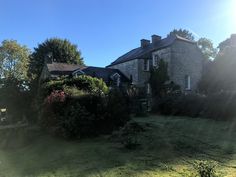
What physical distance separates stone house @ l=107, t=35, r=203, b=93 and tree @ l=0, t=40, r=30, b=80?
23214mm

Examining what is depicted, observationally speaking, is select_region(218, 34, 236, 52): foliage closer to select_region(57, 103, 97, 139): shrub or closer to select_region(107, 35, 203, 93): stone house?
select_region(107, 35, 203, 93): stone house

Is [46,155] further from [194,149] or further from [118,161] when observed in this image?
[194,149]

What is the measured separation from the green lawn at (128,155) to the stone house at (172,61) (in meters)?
21.7

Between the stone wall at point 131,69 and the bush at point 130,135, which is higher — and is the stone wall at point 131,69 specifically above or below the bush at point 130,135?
above

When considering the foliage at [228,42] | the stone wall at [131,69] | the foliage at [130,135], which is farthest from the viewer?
the foliage at [228,42]

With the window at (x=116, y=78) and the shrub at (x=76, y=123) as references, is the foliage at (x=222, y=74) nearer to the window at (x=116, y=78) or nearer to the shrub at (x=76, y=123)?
the window at (x=116, y=78)

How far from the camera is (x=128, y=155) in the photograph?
12.1 meters

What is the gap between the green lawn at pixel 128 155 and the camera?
33.8ft

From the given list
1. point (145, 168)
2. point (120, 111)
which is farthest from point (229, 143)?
point (120, 111)

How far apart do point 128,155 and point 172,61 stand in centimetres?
2719

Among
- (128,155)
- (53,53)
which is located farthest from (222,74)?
→ (53,53)

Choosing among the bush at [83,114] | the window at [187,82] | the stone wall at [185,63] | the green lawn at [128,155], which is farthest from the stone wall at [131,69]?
the green lawn at [128,155]

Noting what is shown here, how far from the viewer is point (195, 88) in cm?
4125

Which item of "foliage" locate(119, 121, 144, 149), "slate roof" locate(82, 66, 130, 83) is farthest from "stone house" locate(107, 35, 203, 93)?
"foliage" locate(119, 121, 144, 149)
